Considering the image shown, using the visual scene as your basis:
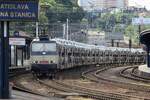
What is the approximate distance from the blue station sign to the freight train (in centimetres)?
1878

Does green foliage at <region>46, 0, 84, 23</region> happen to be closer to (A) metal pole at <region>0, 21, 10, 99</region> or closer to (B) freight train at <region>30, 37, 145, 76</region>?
(B) freight train at <region>30, 37, 145, 76</region>

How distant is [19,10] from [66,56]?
27638mm

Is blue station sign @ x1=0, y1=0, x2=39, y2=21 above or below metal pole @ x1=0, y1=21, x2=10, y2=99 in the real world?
above

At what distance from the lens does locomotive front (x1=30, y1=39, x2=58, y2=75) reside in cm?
3559

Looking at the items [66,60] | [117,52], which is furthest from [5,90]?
[117,52]

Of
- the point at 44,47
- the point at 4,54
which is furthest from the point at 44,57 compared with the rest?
the point at 4,54

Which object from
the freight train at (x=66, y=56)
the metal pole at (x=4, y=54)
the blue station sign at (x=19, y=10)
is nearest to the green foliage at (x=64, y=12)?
the freight train at (x=66, y=56)

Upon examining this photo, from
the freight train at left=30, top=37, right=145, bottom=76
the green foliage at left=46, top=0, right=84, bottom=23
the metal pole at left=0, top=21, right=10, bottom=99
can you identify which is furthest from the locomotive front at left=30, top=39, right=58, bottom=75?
the green foliage at left=46, top=0, right=84, bottom=23

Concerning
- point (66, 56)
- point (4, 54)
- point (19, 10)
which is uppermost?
point (19, 10)

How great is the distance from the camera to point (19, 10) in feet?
55.0

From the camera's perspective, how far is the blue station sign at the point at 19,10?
16703 mm

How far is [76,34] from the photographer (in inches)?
3526

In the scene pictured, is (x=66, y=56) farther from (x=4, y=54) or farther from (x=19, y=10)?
(x=19, y=10)

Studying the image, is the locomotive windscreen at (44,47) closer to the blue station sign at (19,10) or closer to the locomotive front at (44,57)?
the locomotive front at (44,57)
